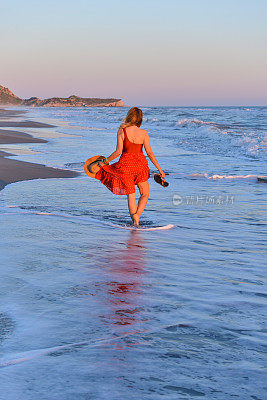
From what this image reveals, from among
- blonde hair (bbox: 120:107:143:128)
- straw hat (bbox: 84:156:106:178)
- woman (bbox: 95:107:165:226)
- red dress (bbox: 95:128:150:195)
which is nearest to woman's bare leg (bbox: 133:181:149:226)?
woman (bbox: 95:107:165:226)

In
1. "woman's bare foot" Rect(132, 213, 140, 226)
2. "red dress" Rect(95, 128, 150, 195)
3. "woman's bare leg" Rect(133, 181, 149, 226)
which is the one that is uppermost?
"red dress" Rect(95, 128, 150, 195)

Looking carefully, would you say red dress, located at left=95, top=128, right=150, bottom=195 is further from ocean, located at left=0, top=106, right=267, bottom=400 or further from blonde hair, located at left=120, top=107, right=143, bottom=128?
ocean, located at left=0, top=106, right=267, bottom=400

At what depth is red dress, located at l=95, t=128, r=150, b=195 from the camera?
18.6 feet

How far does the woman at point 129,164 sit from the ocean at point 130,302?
42 centimetres

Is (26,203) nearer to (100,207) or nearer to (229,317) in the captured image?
(100,207)

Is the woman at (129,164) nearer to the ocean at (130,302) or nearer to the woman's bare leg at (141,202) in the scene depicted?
the woman's bare leg at (141,202)

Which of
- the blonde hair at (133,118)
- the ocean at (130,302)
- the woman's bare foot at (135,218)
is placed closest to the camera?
the ocean at (130,302)


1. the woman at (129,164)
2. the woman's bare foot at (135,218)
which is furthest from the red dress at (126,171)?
the woman's bare foot at (135,218)

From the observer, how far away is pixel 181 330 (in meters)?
2.64

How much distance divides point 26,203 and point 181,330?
4537 millimetres

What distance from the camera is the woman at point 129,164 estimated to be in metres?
5.62

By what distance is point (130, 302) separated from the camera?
304 centimetres

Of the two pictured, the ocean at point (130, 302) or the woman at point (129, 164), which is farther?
the woman at point (129, 164)

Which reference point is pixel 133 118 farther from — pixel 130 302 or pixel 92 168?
pixel 130 302
